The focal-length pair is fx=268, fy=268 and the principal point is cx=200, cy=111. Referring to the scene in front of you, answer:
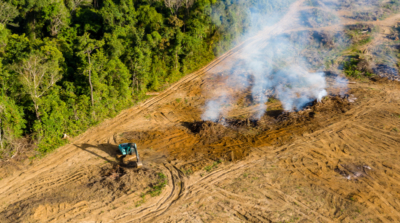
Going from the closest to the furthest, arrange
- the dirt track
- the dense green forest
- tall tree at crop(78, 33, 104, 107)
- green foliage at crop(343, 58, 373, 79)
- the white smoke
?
1. the dirt track
2. the dense green forest
3. tall tree at crop(78, 33, 104, 107)
4. the white smoke
5. green foliage at crop(343, 58, 373, 79)

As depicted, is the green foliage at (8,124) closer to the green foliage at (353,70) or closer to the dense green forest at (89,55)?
the dense green forest at (89,55)

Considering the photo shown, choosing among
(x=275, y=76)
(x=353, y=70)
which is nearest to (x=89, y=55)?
(x=275, y=76)

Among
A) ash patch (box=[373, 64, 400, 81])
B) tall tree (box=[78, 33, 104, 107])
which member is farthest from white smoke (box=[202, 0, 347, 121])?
tall tree (box=[78, 33, 104, 107])

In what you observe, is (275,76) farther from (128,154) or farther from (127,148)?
(128,154)

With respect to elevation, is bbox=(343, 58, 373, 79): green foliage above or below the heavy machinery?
above

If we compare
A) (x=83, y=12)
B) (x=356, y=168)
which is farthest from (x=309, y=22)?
(x=83, y=12)

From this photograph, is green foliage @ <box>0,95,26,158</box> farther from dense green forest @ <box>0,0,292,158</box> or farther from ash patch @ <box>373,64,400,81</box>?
ash patch @ <box>373,64,400,81</box>

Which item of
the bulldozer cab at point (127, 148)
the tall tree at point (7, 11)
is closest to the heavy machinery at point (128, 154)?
the bulldozer cab at point (127, 148)

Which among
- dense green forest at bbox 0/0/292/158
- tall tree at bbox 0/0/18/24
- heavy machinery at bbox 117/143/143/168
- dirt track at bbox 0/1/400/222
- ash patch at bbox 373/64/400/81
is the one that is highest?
tall tree at bbox 0/0/18/24
